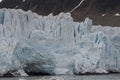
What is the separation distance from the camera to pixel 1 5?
118 meters

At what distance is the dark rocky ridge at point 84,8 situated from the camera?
9194 cm

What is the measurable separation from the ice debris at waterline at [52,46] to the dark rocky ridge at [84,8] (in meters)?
50.2

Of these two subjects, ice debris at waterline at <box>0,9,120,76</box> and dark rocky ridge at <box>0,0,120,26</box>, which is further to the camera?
dark rocky ridge at <box>0,0,120,26</box>

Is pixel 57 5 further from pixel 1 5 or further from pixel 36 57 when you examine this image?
pixel 36 57

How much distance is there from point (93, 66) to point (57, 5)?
2826 inches

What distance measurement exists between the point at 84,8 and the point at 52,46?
69242 millimetres

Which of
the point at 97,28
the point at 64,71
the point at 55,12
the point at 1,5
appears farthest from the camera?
the point at 1,5

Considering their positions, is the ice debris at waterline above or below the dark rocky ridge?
below

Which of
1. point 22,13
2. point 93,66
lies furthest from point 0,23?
point 93,66

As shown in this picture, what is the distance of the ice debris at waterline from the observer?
101ft

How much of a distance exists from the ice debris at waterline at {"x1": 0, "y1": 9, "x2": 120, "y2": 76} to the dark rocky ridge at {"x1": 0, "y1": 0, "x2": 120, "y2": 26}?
5019 centimetres

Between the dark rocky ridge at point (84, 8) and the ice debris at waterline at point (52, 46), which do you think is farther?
the dark rocky ridge at point (84, 8)

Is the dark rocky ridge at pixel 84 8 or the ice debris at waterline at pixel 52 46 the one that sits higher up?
the dark rocky ridge at pixel 84 8

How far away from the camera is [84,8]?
3986 inches
